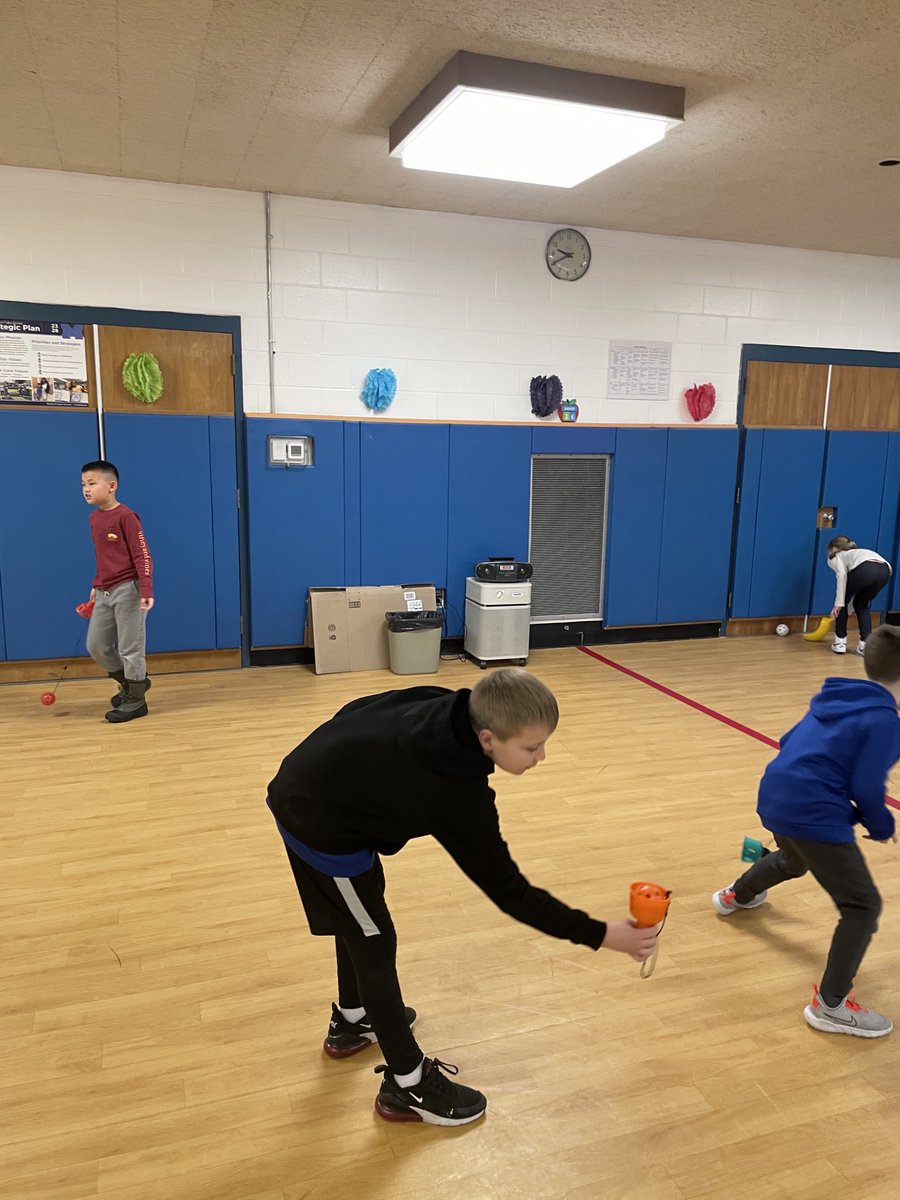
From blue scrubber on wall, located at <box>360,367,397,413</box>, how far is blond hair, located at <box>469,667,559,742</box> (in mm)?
4591

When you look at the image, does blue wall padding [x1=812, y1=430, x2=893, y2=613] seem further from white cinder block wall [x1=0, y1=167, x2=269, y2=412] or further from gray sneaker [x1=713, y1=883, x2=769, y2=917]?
gray sneaker [x1=713, y1=883, x2=769, y2=917]

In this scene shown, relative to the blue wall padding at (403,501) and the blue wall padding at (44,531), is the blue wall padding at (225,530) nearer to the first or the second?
the blue wall padding at (44,531)

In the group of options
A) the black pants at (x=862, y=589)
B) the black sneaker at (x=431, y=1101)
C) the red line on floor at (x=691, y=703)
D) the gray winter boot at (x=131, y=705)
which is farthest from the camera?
the black pants at (x=862, y=589)

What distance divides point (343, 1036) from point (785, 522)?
6.13 meters

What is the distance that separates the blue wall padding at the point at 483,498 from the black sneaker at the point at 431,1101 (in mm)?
4451

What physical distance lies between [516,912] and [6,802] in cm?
291

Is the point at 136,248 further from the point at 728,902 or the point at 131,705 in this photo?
the point at 728,902

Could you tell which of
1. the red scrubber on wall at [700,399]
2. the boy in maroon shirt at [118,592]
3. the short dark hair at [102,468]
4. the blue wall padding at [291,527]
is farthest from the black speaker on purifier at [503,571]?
the short dark hair at [102,468]

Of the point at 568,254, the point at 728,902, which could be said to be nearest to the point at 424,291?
the point at 568,254

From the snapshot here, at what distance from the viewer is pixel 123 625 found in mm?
4703

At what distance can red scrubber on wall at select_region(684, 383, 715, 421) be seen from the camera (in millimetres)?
6680

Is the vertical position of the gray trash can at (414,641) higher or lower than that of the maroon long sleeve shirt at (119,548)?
lower

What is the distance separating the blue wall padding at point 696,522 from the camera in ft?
22.0

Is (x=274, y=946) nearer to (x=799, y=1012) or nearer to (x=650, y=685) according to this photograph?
(x=799, y=1012)
